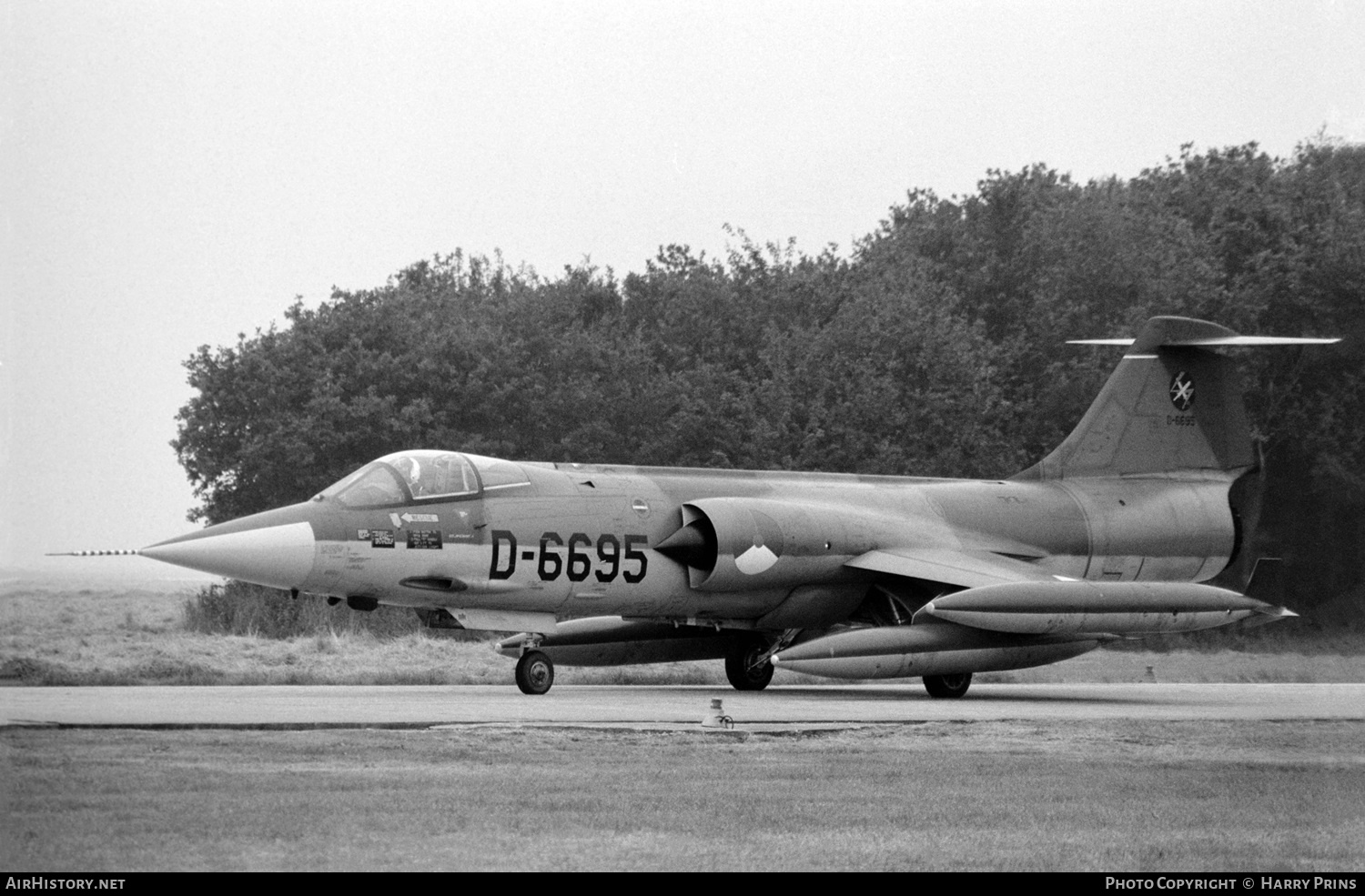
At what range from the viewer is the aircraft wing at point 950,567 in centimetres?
1884

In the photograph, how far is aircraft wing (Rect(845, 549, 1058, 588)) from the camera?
1884cm

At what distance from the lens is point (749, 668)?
1991cm

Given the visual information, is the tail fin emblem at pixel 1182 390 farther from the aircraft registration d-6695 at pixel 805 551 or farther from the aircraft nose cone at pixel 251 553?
the aircraft nose cone at pixel 251 553

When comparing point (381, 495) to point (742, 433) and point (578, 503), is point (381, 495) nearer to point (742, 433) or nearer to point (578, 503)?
point (578, 503)

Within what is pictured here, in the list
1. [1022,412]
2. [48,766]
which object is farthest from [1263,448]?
[48,766]

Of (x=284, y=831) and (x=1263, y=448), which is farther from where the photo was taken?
(x=1263, y=448)

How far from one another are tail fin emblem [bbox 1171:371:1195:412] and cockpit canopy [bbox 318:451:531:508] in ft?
32.0

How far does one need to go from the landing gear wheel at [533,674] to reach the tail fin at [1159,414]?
312 inches

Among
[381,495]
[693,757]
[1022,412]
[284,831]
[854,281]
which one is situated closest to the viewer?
[284,831]

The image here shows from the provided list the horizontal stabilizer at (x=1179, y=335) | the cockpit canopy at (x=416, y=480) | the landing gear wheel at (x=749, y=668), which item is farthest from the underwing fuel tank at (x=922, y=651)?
the horizontal stabilizer at (x=1179, y=335)

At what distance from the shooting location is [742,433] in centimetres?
3472

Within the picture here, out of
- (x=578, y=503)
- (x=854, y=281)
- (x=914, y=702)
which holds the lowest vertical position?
(x=914, y=702)

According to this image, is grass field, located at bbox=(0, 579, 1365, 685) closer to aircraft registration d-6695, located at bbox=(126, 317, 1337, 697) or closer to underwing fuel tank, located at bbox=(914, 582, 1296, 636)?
aircraft registration d-6695, located at bbox=(126, 317, 1337, 697)

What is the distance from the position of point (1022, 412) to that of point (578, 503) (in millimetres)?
A: 21344
